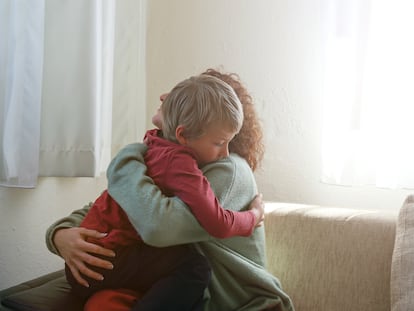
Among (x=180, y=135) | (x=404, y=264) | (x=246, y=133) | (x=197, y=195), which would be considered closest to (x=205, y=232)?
(x=197, y=195)

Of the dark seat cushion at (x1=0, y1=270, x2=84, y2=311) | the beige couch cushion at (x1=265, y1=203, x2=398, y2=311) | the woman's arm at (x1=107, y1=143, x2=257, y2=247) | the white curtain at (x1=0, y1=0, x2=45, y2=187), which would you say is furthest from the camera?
the white curtain at (x1=0, y1=0, x2=45, y2=187)

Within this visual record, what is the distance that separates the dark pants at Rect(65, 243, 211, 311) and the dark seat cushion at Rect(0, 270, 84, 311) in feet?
0.33

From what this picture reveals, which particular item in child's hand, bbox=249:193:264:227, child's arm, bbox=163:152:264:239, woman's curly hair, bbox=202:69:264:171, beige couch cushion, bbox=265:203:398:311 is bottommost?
beige couch cushion, bbox=265:203:398:311

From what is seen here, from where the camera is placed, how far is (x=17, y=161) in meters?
1.66

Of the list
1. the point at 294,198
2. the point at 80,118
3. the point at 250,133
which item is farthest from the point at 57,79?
the point at 294,198

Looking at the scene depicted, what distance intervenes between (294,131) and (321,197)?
273 millimetres

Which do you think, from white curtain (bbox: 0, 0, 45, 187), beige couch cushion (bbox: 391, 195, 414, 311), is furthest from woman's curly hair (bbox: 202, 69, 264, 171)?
white curtain (bbox: 0, 0, 45, 187)

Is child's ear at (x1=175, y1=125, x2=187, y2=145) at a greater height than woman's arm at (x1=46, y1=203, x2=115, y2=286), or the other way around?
child's ear at (x1=175, y1=125, x2=187, y2=145)

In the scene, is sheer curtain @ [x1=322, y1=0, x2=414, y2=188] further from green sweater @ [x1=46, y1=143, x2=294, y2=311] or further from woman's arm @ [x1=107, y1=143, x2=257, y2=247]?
woman's arm @ [x1=107, y1=143, x2=257, y2=247]

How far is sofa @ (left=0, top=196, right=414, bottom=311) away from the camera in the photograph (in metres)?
1.38

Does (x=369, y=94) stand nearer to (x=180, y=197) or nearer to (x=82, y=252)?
(x=180, y=197)

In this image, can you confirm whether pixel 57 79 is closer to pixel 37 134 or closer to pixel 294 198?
pixel 37 134

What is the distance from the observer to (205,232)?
124 centimetres

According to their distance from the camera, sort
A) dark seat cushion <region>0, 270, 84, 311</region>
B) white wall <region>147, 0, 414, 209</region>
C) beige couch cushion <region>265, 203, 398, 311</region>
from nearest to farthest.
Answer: dark seat cushion <region>0, 270, 84, 311</region> < beige couch cushion <region>265, 203, 398, 311</region> < white wall <region>147, 0, 414, 209</region>
